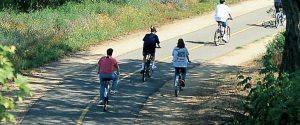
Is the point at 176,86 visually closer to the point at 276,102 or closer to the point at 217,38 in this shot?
the point at 276,102

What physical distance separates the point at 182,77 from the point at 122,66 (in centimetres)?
544

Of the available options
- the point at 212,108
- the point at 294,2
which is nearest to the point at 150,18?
the point at 212,108

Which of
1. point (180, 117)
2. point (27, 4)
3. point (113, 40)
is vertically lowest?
point (180, 117)

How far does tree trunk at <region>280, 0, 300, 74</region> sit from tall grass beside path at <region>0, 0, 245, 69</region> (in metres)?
12.3

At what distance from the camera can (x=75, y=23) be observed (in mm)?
29984

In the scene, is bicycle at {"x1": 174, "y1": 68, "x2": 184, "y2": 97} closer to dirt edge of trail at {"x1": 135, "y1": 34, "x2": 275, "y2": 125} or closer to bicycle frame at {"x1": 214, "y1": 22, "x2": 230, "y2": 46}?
dirt edge of trail at {"x1": 135, "y1": 34, "x2": 275, "y2": 125}

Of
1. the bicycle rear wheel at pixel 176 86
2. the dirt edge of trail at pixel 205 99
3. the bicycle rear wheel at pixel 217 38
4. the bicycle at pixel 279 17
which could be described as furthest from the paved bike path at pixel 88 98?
the bicycle at pixel 279 17

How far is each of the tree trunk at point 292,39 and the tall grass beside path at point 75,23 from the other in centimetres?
1233

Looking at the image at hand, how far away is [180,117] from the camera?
1639 centimetres

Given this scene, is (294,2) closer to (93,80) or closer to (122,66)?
(93,80)

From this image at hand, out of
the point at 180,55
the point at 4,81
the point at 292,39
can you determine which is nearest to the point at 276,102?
the point at 292,39

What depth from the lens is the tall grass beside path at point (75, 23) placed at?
82.3 feet

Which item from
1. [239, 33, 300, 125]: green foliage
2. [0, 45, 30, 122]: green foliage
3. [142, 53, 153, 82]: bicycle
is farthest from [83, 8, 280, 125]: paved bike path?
[0, 45, 30, 122]: green foliage

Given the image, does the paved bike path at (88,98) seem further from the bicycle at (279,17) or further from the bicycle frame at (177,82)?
the bicycle at (279,17)
